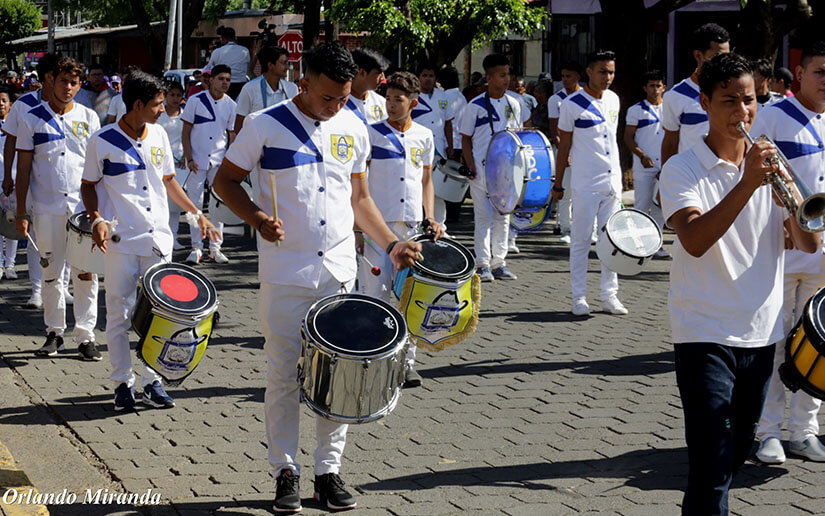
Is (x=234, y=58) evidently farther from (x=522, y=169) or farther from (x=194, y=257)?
(x=522, y=169)

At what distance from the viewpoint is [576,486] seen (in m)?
5.73

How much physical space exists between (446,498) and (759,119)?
2.66 m

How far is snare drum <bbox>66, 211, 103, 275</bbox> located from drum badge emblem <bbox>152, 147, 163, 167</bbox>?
0.60m

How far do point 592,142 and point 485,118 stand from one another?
2.12 metres

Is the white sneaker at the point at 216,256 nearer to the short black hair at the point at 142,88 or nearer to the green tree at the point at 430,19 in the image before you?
the short black hair at the point at 142,88

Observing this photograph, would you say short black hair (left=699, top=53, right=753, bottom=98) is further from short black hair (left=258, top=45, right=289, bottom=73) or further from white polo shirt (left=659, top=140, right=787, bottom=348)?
short black hair (left=258, top=45, right=289, bottom=73)

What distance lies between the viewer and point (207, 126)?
43.9 feet

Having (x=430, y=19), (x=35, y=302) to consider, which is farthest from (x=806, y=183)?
(x=430, y=19)

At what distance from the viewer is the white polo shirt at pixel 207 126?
13375mm

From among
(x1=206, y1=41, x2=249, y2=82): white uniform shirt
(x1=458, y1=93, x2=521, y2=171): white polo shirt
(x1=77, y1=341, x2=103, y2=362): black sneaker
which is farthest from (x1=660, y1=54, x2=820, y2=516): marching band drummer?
(x1=206, y1=41, x2=249, y2=82): white uniform shirt

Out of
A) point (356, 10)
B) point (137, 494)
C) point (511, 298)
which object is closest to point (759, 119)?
point (137, 494)

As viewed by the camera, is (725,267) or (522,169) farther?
(522,169)

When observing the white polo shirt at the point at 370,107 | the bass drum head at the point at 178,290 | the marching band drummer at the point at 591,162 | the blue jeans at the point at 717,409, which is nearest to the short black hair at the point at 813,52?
the blue jeans at the point at 717,409

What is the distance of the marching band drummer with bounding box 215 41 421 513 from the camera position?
5.28 m
